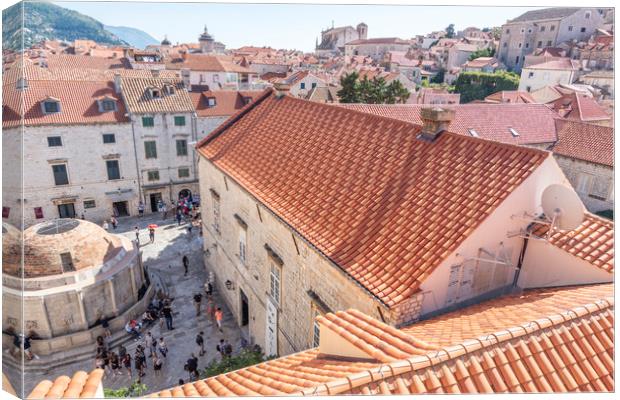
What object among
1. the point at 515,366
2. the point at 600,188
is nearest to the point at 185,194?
the point at 600,188

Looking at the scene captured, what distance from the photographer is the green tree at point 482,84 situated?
56969mm

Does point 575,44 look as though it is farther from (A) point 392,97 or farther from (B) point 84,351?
(B) point 84,351

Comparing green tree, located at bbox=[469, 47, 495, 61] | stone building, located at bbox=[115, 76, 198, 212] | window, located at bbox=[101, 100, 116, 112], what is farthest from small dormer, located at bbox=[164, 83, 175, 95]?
green tree, located at bbox=[469, 47, 495, 61]

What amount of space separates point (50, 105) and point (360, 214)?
84.8 feet

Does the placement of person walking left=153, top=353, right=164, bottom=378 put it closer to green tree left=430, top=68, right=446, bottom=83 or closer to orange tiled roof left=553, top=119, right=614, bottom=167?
orange tiled roof left=553, top=119, right=614, bottom=167

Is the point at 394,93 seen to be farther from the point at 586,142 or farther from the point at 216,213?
the point at 216,213

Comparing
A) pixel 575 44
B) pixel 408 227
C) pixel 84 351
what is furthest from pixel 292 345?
pixel 575 44

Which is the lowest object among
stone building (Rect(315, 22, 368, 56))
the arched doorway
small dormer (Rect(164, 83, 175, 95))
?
the arched doorway

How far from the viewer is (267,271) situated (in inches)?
543

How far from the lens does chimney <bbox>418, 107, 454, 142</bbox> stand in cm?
1059

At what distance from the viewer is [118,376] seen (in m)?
15.2

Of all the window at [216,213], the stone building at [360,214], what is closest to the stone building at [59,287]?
the window at [216,213]

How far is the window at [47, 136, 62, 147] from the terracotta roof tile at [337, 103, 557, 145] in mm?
19696

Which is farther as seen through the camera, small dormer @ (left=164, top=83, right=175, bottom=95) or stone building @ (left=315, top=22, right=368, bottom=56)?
stone building @ (left=315, top=22, right=368, bottom=56)
